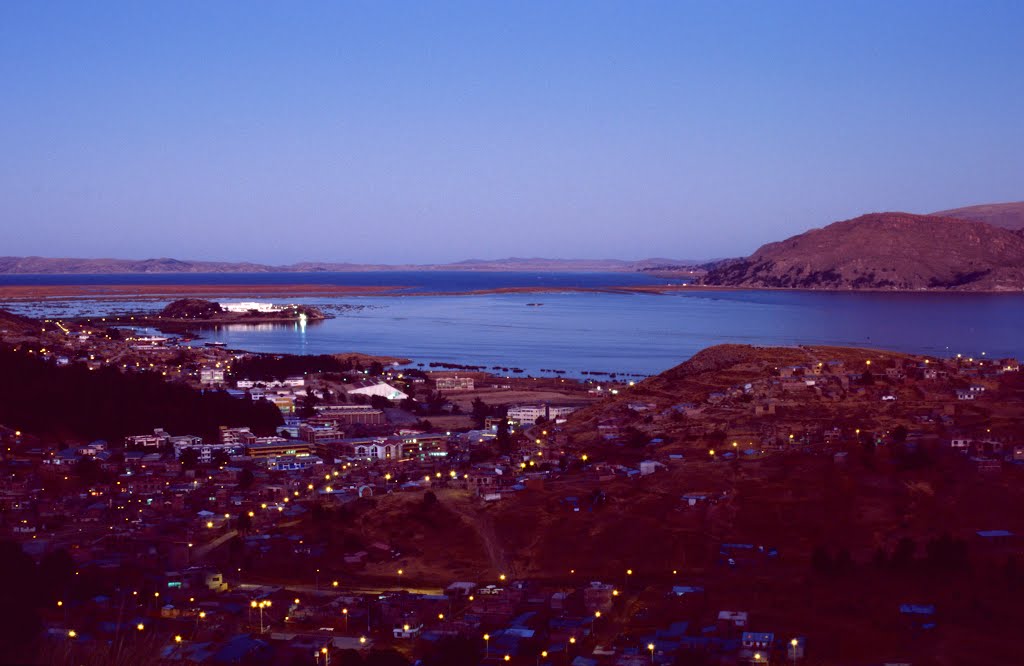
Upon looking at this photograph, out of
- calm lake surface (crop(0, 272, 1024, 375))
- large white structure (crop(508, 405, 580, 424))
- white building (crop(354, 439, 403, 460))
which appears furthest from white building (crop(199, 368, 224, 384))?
white building (crop(354, 439, 403, 460))

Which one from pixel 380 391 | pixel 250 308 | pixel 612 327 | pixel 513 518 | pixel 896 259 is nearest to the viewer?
pixel 513 518

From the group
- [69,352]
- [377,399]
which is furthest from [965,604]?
[69,352]

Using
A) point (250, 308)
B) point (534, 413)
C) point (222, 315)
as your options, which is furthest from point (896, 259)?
point (534, 413)

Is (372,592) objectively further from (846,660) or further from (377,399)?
(377,399)

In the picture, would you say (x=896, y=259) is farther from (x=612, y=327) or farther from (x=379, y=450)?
(x=379, y=450)

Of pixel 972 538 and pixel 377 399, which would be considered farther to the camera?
pixel 377 399

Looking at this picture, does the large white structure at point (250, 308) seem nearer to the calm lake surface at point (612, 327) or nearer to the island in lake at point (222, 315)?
the island in lake at point (222, 315)
